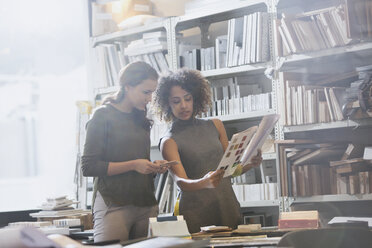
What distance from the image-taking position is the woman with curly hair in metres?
2.91

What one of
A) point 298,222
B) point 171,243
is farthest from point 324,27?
point 171,243

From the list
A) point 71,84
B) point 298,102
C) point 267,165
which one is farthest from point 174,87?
point 71,84

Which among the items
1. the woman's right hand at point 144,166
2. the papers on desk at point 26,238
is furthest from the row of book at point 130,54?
the papers on desk at point 26,238

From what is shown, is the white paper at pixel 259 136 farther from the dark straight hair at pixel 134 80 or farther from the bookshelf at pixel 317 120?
the bookshelf at pixel 317 120

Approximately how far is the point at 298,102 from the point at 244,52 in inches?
22.1

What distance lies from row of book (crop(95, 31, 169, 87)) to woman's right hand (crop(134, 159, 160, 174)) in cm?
179

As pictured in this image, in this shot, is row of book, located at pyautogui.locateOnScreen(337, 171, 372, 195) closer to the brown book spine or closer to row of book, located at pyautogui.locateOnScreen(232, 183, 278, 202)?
row of book, located at pyautogui.locateOnScreen(232, 183, 278, 202)

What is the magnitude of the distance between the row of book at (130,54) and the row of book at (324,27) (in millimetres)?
1025

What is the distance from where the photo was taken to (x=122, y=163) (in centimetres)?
268

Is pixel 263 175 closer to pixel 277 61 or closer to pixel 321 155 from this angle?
pixel 321 155

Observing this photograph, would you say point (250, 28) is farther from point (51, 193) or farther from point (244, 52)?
point (51, 193)

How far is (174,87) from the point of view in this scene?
3.09m

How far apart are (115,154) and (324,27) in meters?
1.71

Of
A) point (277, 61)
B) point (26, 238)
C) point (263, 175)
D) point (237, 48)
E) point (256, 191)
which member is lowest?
point (256, 191)
